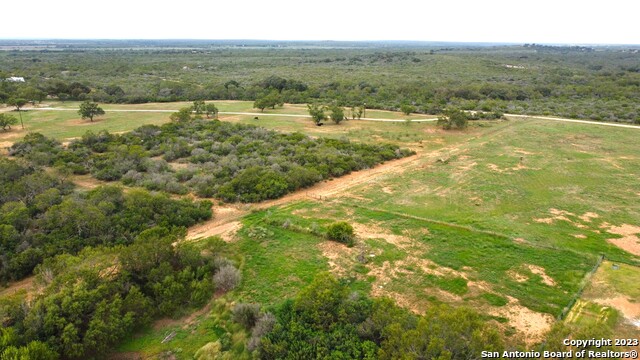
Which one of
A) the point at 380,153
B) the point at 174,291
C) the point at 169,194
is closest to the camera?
the point at 174,291

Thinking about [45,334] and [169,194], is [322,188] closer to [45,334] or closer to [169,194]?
[169,194]

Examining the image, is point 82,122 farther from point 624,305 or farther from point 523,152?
point 624,305

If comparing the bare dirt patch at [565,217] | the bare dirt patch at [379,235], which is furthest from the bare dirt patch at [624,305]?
the bare dirt patch at [379,235]

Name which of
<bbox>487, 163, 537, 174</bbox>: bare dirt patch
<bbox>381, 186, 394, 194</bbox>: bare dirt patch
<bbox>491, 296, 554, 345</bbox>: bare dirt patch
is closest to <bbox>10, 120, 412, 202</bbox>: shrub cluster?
<bbox>381, 186, 394, 194</bbox>: bare dirt patch

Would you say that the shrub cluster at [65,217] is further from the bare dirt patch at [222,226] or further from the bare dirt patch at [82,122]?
the bare dirt patch at [82,122]

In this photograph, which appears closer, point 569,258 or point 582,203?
point 569,258

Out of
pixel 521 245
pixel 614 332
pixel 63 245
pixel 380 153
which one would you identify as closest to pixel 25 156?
pixel 63 245

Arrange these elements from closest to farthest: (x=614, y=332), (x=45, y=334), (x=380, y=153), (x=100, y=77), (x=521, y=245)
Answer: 1. (x=45, y=334)
2. (x=614, y=332)
3. (x=521, y=245)
4. (x=380, y=153)
5. (x=100, y=77)

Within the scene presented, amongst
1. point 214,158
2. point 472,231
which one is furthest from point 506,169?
point 214,158
